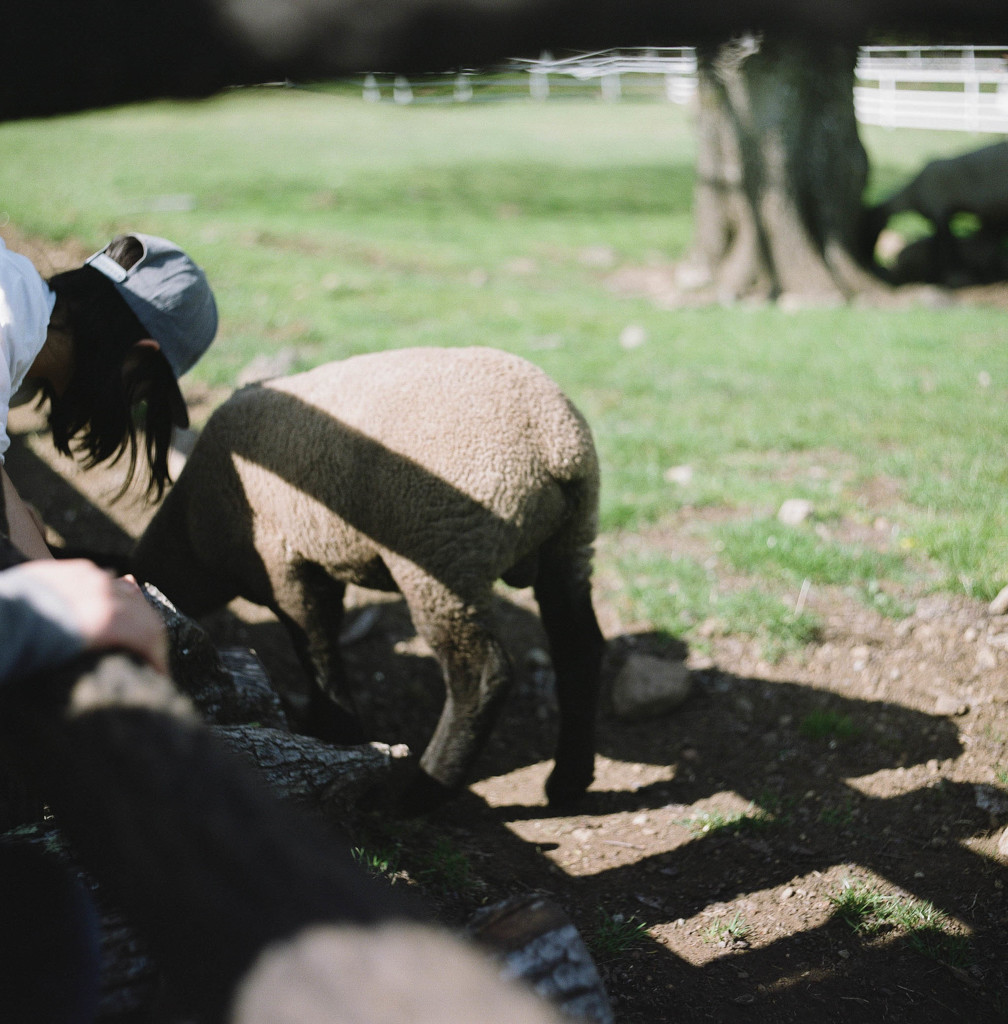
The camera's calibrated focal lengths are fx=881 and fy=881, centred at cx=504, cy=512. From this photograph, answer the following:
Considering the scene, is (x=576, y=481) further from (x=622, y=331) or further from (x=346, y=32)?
(x=622, y=331)

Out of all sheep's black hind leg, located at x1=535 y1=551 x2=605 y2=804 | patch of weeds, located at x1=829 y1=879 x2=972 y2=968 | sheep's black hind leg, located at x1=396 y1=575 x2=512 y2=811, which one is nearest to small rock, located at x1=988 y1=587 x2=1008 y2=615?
patch of weeds, located at x1=829 y1=879 x2=972 y2=968

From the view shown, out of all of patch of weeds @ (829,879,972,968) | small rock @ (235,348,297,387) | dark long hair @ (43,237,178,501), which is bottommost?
patch of weeds @ (829,879,972,968)

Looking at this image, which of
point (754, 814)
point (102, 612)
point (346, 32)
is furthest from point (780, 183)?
point (102, 612)

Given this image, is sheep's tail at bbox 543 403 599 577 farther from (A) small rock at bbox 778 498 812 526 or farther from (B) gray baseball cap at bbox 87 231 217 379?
(A) small rock at bbox 778 498 812 526

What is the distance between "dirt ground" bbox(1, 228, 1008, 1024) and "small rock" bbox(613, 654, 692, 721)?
0.19 feet

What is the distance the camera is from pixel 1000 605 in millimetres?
3920

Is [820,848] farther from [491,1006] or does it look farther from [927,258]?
[927,258]

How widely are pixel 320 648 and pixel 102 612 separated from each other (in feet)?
7.87

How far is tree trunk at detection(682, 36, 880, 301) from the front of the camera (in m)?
9.23

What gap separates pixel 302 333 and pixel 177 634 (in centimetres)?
517

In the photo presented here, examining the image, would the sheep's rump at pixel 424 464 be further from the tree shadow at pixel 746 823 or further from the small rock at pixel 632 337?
the small rock at pixel 632 337

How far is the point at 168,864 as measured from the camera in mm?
1011

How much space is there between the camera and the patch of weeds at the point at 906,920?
8.26 ft

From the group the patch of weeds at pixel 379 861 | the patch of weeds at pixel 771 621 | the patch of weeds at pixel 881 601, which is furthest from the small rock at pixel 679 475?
the patch of weeds at pixel 379 861
